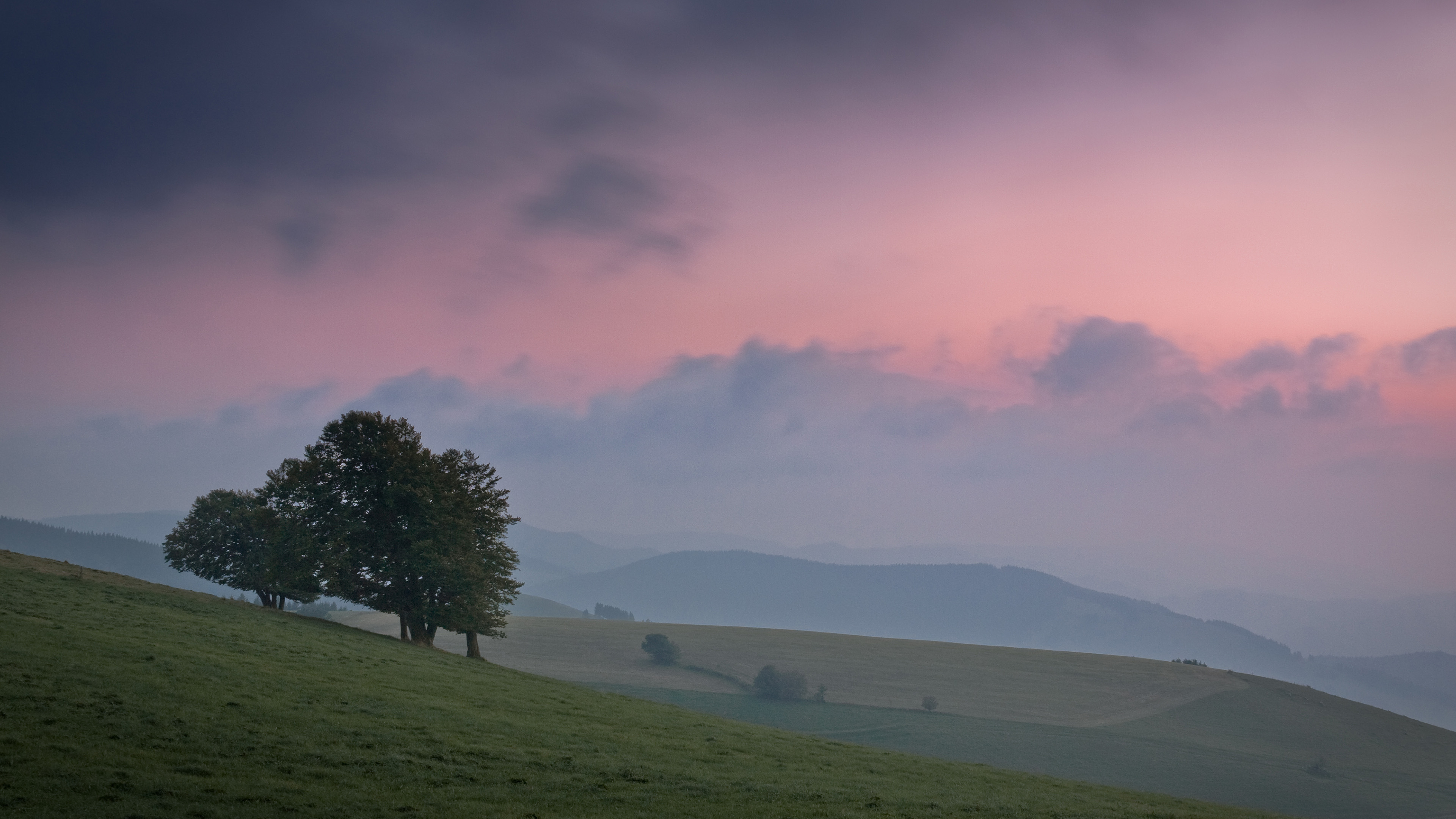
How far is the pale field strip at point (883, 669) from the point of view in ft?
375

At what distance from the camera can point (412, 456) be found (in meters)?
64.9

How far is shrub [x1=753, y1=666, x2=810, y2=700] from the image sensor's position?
369 feet

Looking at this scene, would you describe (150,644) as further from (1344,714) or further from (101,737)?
(1344,714)

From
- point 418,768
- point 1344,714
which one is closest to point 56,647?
point 418,768

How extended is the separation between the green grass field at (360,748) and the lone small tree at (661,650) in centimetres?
8745

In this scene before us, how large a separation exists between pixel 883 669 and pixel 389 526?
90177 millimetres

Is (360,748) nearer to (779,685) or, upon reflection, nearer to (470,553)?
(470,553)

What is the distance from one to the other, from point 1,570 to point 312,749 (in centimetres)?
4086

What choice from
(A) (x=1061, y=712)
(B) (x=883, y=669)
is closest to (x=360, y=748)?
(A) (x=1061, y=712)

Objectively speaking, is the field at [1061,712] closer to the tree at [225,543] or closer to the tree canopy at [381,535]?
the tree canopy at [381,535]

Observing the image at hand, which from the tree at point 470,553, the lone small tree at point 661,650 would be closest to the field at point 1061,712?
the lone small tree at point 661,650

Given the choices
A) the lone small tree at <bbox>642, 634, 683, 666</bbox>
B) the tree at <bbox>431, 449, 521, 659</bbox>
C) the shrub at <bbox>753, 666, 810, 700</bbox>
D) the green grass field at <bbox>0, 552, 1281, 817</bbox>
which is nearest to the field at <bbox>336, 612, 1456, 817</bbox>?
the lone small tree at <bbox>642, 634, 683, 666</bbox>

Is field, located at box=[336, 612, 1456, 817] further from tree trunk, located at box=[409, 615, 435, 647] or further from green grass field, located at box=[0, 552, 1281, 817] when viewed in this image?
green grass field, located at box=[0, 552, 1281, 817]

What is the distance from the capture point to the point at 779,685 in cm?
11331
